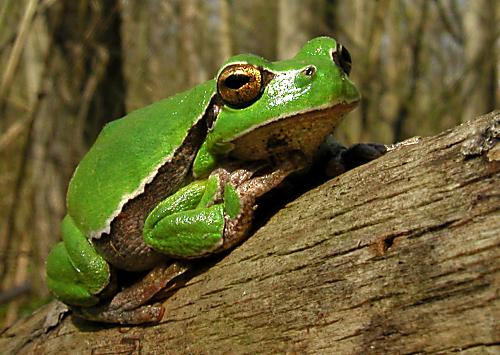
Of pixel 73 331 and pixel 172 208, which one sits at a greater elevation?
pixel 172 208

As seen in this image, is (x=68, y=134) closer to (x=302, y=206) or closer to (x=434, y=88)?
(x=302, y=206)

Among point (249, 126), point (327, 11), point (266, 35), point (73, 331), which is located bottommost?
point (266, 35)

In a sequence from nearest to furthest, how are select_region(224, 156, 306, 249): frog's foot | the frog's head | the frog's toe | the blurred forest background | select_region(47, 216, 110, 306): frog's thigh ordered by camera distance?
the frog's head
select_region(224, 156, 306, 249): frog's foot
the frog's toe
select_region(47, 216, 110, 306): frog's thigh
the blurred forest background

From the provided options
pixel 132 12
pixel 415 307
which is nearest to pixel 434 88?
pixel 132 12

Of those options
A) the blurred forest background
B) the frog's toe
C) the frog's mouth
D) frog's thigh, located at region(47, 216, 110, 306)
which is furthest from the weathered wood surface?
the blurred forest background

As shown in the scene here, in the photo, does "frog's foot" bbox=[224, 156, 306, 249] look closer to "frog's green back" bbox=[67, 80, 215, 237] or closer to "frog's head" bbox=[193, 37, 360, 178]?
"frog's head" bbox=[193, 37, 360, 178]

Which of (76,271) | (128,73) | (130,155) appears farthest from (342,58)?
(128,73)

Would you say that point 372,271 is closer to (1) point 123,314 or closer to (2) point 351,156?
(2) point 351,156
